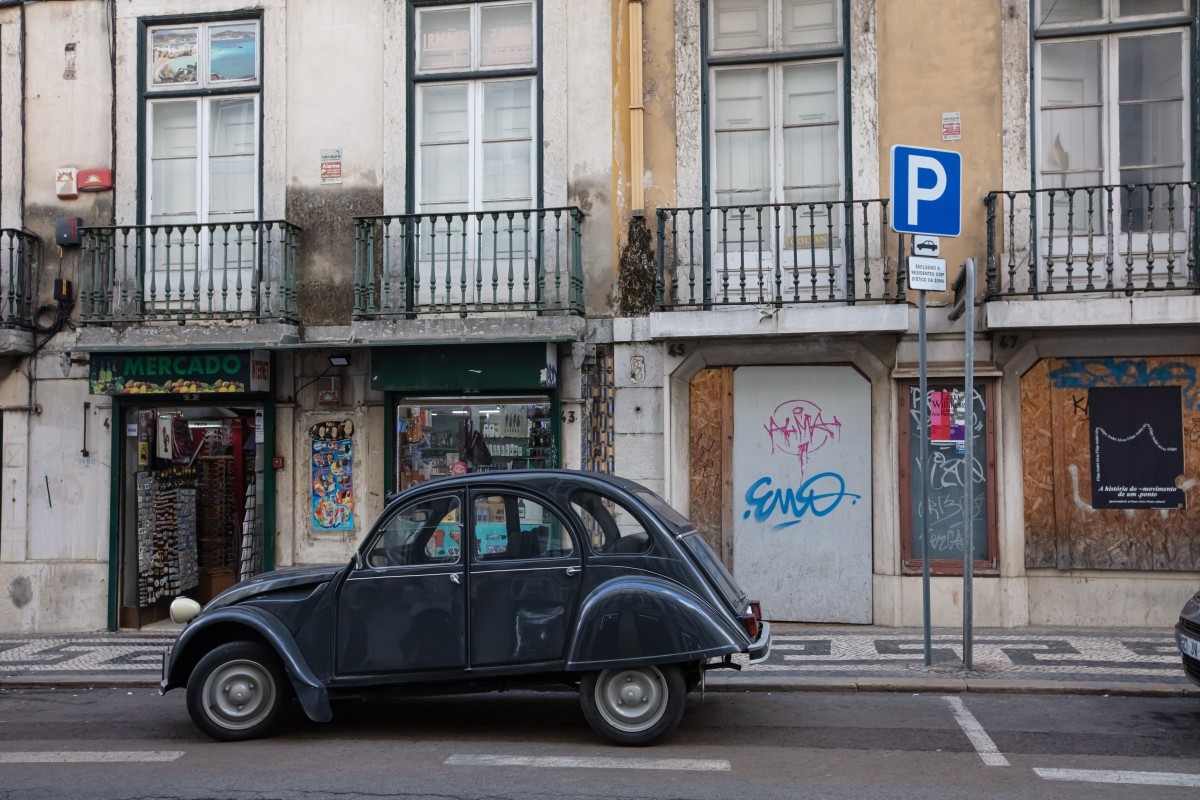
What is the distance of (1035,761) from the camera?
6883 mm

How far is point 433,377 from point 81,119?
5216 millimetres

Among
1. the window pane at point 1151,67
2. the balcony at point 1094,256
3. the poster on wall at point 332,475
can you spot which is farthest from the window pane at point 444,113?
the window pane at point 1151,67

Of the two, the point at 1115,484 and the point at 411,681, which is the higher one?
the point at 1115,484

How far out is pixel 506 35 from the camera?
508 inches

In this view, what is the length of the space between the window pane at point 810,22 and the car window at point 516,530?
690 cm

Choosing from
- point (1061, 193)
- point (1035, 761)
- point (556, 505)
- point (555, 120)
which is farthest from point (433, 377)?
point (1035, 761)

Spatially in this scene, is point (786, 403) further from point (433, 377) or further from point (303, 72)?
point (303, 72)

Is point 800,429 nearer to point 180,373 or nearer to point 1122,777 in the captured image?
point 1122,777

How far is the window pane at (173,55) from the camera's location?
13477 mm

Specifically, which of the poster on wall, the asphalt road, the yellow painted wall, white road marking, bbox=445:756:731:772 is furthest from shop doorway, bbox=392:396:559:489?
white road marking, bbox=445:756:731:772

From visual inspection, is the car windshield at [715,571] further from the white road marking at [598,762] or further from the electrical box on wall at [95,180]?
the electrical box on wall at [95,180]

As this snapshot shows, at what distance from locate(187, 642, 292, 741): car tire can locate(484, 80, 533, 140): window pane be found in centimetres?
697

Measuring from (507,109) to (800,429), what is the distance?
4652mm

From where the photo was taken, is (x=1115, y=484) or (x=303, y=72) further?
(x=303, y=72)
